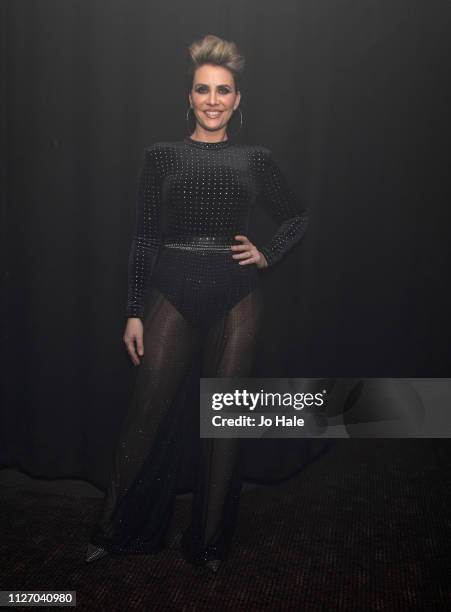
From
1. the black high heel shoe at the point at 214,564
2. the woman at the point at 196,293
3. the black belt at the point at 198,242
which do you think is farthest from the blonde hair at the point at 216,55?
the black high heel shoe at the point at 214,564

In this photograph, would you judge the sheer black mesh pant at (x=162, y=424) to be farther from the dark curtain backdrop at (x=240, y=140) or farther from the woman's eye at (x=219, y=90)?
the woman's eye at (x=219, y=90)

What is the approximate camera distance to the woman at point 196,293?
189 cm

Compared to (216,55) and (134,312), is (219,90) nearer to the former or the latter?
(216,55)

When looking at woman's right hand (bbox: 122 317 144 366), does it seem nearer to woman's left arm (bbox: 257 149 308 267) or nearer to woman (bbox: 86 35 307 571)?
woman (bbox: 86 35 307 571)

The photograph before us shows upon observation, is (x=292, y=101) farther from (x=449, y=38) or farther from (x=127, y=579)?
(x=127, y=579)

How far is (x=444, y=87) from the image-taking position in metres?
2.29

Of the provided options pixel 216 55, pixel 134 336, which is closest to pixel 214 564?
pixel 134 336

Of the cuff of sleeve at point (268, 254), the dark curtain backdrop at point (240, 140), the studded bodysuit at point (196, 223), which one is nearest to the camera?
the studded bodysuit at point (196, 223)

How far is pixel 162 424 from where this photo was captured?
Answer: 6.56 ft

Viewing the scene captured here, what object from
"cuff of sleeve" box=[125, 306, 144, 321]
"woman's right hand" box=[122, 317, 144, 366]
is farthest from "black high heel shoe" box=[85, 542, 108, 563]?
"cuff of sleeve" box=[125, 306, 144, 321]

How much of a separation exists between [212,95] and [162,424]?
1.01m

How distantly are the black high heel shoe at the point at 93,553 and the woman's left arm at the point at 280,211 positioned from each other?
1.02 metres

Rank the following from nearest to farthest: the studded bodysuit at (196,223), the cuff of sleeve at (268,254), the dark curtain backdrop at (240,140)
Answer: the studded bodysuit at (196,223), the cuff of sleeve at (268,254), the dark curtain backdrop at (240,140)

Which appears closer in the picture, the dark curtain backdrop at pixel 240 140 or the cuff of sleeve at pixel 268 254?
the cuff of sleeve at pixel 268 254
